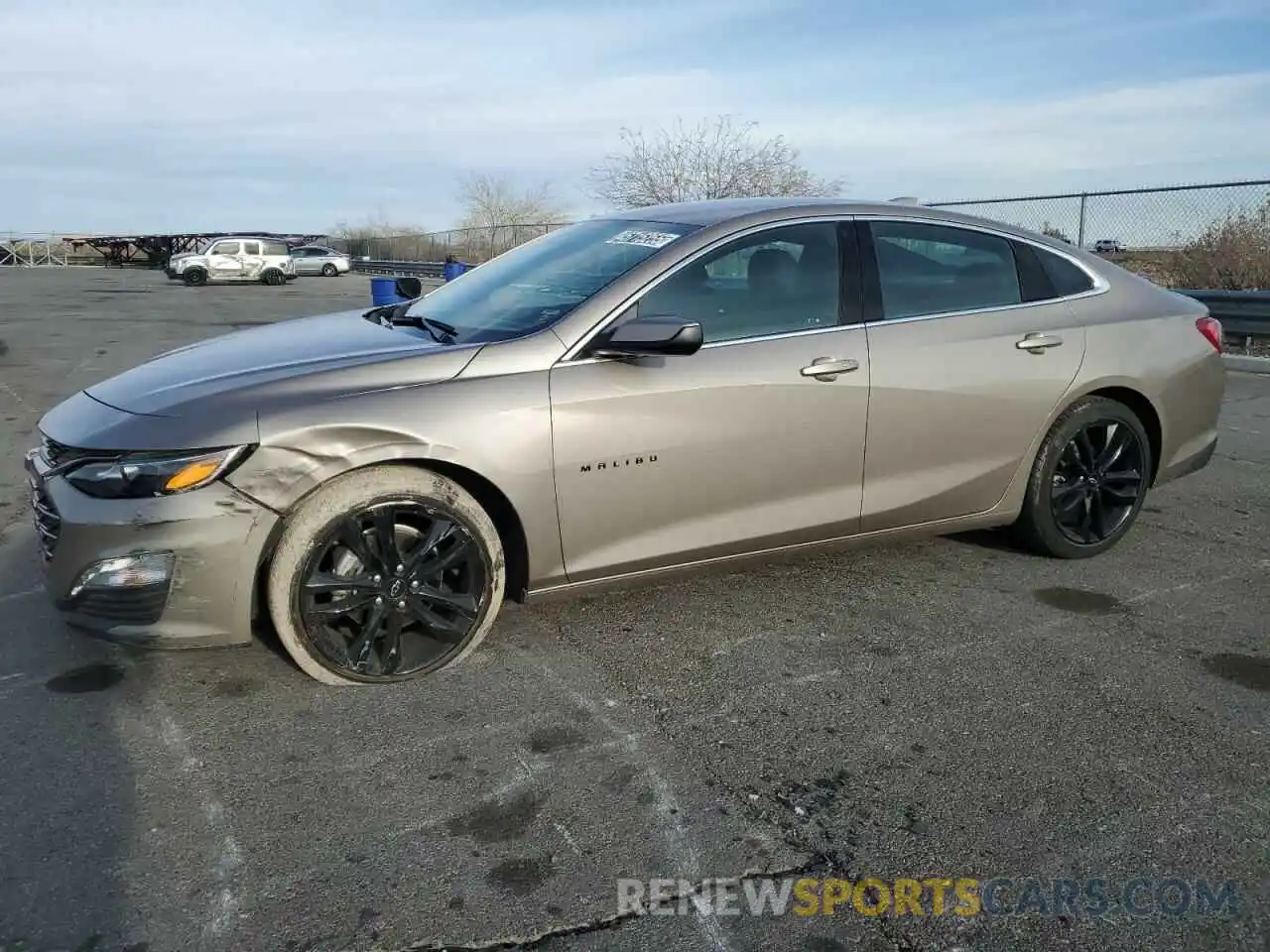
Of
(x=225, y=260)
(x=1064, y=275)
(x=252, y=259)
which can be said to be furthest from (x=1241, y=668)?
(x=252, y=259)

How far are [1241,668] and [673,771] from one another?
214cm

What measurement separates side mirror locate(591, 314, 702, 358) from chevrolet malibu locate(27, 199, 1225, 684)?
0.01 meters

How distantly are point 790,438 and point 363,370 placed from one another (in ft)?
5.14

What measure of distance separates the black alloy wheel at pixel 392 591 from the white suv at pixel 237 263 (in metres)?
36.7

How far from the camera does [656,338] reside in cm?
341

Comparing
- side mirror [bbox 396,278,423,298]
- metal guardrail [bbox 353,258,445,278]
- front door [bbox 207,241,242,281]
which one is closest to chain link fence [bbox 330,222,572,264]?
metal guardrail [bbox 353,258,445,278]

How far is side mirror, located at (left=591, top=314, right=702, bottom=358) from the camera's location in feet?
11.2

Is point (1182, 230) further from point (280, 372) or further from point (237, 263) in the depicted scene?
point (237, 263)

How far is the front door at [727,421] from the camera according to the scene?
11.6 ft

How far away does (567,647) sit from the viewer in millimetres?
3816

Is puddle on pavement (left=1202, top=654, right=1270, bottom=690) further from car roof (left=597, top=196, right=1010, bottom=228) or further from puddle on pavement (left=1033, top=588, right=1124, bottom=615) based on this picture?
car roof (left=597, top=196, right=1010, bottom=228)

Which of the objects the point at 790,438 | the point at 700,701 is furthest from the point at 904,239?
the point at 700,701

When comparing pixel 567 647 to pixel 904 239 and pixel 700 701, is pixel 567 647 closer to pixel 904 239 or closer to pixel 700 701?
pixel 700 701

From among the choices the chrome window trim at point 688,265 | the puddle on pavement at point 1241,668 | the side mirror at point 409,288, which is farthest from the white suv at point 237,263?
the puddle on pavement at point 1241,668
